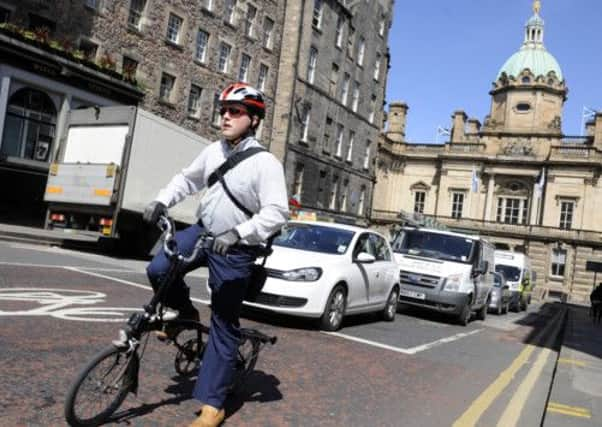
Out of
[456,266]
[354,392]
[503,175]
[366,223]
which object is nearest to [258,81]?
[366,223]

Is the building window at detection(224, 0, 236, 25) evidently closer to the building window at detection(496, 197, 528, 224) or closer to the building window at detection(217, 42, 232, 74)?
the building window at detection(217, 42, 232, 74)

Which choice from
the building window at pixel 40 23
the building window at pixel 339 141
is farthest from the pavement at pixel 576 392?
the building window at pixel 339 141

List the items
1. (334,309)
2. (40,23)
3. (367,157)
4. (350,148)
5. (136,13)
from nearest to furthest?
(334,309), (40,23), (136,13), (350,148), (367,157)

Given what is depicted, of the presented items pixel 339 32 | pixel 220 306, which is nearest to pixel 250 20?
pixel 339 32

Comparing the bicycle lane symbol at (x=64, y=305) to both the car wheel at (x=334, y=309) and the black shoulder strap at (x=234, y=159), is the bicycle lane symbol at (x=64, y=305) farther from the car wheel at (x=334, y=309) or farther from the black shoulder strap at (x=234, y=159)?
the black shoulder strap at (x=234, y=159)

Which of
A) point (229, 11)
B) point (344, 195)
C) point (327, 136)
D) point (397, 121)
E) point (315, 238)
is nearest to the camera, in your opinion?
point (315, 238)

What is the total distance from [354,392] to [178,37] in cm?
2471

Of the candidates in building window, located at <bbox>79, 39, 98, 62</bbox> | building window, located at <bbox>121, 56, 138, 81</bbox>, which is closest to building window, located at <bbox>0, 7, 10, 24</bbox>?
building window, located at <bbox>79, 39, 98, 62</bbox>

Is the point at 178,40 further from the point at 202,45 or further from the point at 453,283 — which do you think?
the point at 453,283

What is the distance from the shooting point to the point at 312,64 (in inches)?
1417

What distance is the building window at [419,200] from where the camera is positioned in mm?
64812

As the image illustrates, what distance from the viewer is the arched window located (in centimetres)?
2059

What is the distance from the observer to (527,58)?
2672 inches

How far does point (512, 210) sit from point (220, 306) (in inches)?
2379
